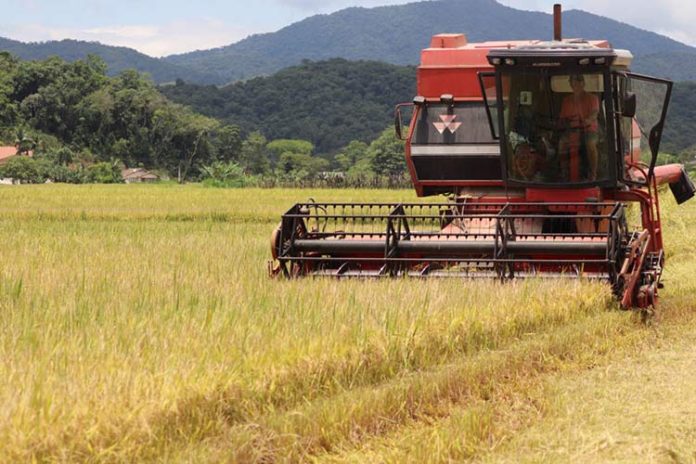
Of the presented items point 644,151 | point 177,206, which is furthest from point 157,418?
point 177,206

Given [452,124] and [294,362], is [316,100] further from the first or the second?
[294,362]

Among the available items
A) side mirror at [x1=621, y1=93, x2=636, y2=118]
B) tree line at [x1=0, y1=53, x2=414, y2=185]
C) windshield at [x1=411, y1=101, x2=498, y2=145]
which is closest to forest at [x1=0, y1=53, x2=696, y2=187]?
tree line at [x1=0, y1=53, x2=414, y2=185]

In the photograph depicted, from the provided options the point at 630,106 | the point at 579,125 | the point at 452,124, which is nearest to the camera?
the point at 630,106

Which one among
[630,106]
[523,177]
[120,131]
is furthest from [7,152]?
[630,106]

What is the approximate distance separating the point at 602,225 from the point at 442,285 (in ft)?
8.25

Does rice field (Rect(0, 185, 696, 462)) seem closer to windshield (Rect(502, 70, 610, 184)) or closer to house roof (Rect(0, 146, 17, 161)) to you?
windshield (Rect(502, 70, 610, 184))

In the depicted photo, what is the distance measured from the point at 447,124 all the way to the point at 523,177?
5.30 ft

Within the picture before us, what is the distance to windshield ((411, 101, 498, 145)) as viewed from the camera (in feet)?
35.4

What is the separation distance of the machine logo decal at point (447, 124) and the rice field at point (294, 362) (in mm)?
3177

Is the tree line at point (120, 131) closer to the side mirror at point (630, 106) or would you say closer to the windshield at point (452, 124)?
the windshield at point (452, 124)

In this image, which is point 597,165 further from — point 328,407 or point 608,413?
point 328,407

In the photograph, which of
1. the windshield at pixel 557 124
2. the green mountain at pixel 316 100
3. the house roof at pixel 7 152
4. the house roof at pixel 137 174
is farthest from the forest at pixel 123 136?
the windshield at pixel 557 124

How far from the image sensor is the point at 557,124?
916 centimetres

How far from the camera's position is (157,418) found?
399cm
